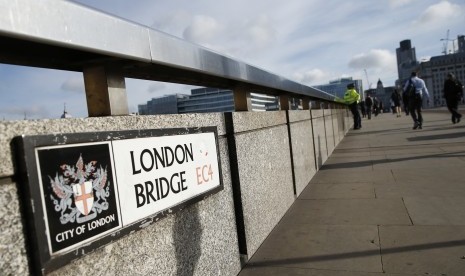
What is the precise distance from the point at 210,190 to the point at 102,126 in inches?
38.6

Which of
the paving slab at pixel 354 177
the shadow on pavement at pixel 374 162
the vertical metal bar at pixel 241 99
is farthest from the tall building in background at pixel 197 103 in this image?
the shadow on pavement at pixel 374 162

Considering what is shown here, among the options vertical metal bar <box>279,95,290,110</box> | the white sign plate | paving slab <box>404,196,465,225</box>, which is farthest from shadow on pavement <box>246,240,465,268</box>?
vertical metal bar <box>279,95,290,110</box>

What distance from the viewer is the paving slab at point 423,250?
264 cm

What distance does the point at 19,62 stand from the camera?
1568 mm

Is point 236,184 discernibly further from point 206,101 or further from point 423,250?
point 423,250

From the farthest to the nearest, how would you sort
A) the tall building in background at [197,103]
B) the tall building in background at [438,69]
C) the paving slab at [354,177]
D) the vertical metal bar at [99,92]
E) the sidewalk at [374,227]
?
1. the tall building in background at [438,69]
2. the paving slab at [354,177]
3. the sidewalk at [374,227]
4. the tall building in background at [197,103]
5. the vertical metal bar at [99,92]

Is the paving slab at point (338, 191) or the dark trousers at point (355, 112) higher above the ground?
the dark trousers at point (355, 112)

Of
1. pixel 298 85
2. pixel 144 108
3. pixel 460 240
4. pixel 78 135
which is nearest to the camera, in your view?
pixel 78 135

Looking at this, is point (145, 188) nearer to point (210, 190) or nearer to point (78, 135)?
point (78, 135)

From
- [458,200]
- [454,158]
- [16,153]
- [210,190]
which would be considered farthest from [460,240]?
[454,158]

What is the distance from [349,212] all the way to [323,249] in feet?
3.57

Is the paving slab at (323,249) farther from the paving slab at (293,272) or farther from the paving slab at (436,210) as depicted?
the paving slab at (436,210)

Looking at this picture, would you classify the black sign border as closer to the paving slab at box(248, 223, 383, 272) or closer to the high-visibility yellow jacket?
the paving slab at box(248, 223, 383, 272)

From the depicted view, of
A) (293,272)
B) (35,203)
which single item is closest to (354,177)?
(293,272)
